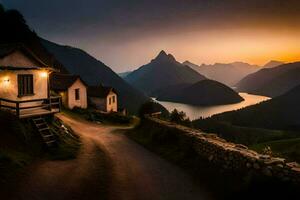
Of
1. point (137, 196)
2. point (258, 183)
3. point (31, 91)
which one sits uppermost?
point (31, 91)

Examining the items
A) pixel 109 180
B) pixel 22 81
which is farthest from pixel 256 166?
pixel 22 81

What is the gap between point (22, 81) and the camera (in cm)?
2481

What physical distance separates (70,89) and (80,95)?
3.28 meters

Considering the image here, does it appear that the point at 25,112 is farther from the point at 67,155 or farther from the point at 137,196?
the point at 137,196

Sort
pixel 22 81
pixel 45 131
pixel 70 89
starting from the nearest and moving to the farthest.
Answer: pixel 45 131
pixel 22 81
pixel 70 89

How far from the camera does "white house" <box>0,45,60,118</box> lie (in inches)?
909


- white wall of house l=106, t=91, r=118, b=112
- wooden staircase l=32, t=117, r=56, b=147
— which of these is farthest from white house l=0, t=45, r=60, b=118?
white wall of house l=106, t=91, r=118, b=112

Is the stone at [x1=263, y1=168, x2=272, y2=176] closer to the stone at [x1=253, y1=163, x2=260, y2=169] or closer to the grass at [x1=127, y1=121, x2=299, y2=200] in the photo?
the grass at [x1=127, y1=121, x2=299, y2=200]

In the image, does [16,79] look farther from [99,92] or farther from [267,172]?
[99,92]

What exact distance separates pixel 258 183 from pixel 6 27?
2604 inches

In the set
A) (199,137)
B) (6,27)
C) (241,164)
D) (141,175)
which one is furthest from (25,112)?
(6,27)

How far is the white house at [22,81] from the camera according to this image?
909 inches

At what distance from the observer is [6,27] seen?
65.4 meters

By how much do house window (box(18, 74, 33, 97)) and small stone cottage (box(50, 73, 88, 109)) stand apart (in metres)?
30.9
